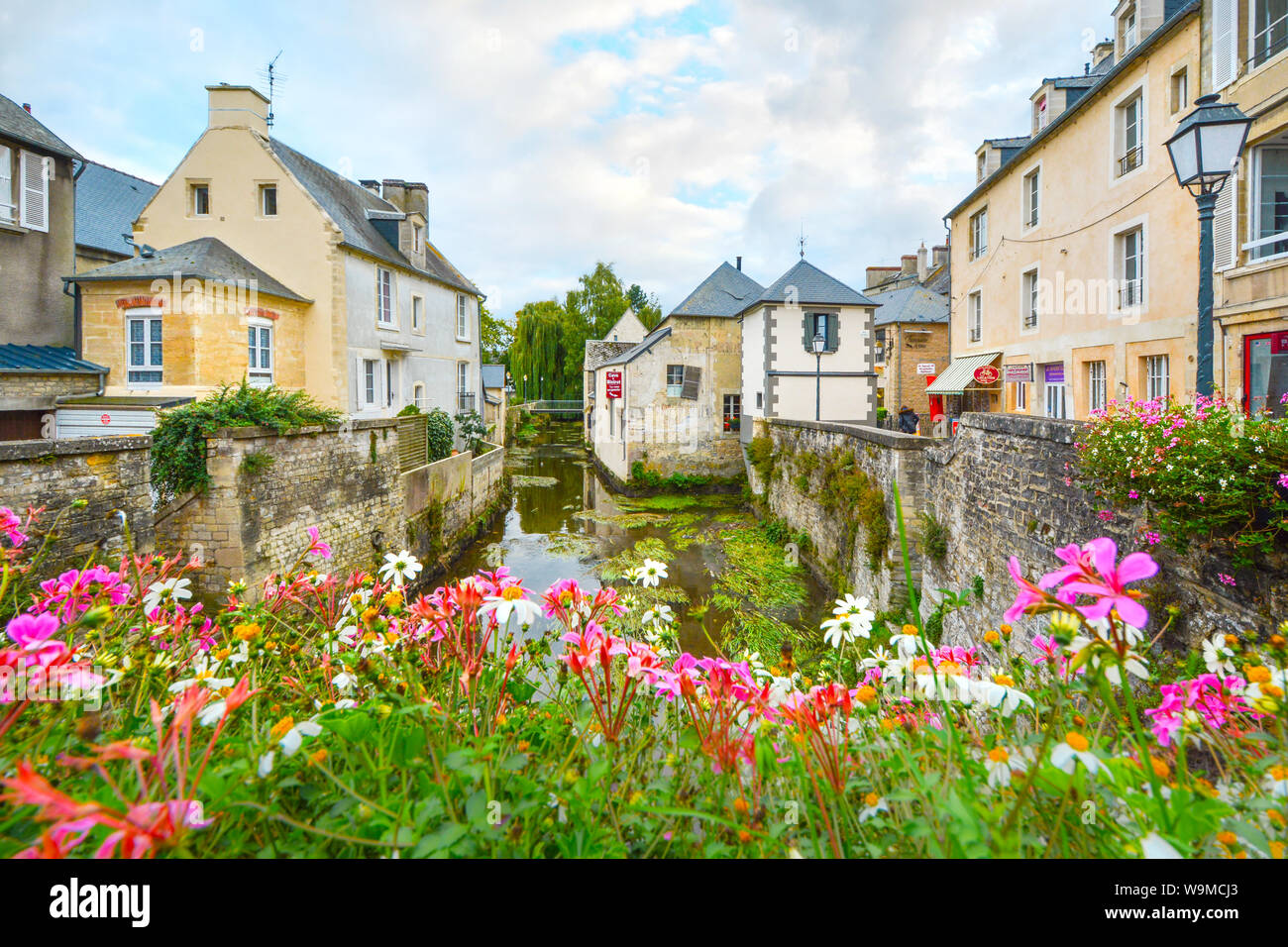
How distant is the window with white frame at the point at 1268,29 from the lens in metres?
9.06

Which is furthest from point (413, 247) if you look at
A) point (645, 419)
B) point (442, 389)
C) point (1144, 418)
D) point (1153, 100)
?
point (1144, 418)

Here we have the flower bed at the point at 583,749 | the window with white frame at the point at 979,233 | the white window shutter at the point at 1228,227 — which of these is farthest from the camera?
the window with white frame at the point at 979,233

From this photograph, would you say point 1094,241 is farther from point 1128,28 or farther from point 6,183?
point 6,183

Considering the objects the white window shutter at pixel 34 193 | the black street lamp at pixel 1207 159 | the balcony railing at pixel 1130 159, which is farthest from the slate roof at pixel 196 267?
the balcony railing at pixel 1130 159

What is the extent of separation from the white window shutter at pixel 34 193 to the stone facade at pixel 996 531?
1733 cm

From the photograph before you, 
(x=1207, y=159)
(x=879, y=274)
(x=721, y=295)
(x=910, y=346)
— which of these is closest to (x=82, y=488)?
(x=1207, y=159)

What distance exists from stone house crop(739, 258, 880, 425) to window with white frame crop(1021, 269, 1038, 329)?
632 cm

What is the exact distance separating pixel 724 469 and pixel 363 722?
935 inches

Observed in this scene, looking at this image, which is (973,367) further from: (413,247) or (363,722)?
(363,722)

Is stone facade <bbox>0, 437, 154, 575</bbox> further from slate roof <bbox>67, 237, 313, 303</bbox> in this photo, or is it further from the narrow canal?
slate roof <bbox>67, 237, 313, 303</bbox>

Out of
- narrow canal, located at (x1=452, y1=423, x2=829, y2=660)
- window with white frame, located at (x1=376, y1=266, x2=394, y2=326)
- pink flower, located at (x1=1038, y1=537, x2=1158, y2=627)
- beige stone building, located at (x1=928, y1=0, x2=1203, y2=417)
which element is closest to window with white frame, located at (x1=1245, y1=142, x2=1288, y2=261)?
beige stone building, located at (x1=928, y1=0, x2=1203, y2=417)

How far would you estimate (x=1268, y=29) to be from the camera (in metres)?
9.29

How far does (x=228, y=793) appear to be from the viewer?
1.22 m

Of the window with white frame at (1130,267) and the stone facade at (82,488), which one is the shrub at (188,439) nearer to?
the stone facade at (82,488)
